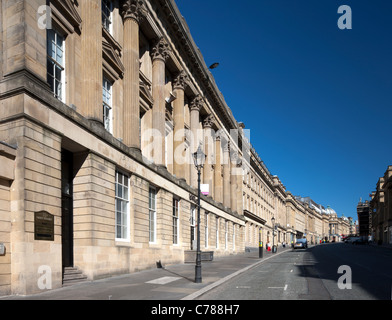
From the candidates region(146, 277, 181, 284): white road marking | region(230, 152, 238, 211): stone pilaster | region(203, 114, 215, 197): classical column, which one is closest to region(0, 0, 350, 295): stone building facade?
region(146, 277, 181, 284): white road marking

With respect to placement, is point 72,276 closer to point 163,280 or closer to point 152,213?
point 163,280

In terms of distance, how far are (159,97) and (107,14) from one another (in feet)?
21.4

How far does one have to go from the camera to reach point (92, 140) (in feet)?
52.3

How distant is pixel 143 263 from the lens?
2002 centimetres

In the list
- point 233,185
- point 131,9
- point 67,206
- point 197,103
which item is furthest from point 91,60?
point 233,185

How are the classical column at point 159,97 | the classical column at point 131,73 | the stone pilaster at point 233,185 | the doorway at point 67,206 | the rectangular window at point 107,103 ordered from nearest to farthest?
the doorway at point 67,206
the rectangular window at point 107,103
the classical column at point 131,73
the classical column at point 159,97
the stone pilaster at point 233,185

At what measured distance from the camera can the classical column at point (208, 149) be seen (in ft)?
125

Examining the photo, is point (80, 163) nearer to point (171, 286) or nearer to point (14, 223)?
point (14, 223)

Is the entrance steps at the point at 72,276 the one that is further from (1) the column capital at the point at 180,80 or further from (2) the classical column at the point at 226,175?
(2) the classical column at the point at 226,175

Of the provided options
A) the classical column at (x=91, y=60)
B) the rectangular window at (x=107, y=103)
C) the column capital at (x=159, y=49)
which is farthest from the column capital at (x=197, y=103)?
the classical column at (x=91, y=60)

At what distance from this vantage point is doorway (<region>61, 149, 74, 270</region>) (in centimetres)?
1534

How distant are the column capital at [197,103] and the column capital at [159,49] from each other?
9.08 meters

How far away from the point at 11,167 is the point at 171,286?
6889mm
